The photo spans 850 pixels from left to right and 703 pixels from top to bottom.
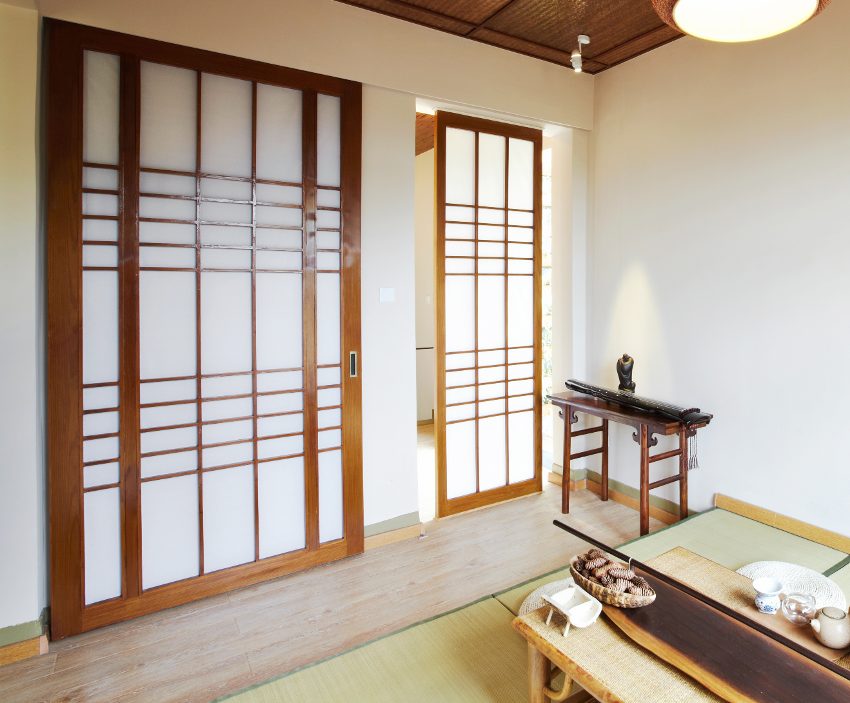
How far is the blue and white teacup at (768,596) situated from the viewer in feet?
5.93

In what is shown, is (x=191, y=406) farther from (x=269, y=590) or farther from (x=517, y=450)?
(x=517, y=450)

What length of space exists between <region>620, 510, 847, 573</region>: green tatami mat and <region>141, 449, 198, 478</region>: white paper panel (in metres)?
2.18

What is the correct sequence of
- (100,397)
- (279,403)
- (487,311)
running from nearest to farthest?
(100,397) → (279,403) → (487,311)

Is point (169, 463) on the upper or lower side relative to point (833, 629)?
upper

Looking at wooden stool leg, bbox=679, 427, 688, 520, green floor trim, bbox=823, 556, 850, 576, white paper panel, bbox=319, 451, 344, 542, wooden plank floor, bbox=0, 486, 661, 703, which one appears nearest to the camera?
wooden plank floor, bbox=0, 486, 661, 703

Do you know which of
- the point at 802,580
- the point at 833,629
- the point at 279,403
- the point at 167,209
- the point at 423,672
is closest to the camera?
the point at 833,629

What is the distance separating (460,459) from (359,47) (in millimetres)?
2564

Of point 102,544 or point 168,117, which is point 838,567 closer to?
point 102,544

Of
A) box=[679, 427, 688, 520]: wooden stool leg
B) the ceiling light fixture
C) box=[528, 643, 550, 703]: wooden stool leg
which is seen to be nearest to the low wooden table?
box=[528, 643, 550, 703]: wooden stool leg

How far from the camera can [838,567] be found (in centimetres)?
248

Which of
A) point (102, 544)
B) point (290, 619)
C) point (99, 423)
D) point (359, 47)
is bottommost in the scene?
point (290, 619)

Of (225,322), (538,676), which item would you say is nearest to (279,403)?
(225,322)

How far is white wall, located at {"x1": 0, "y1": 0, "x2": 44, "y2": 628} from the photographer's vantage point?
6.86ft

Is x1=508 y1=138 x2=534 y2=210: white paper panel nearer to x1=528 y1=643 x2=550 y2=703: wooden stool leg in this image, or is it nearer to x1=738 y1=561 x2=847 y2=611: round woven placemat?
x1=738 y1=561 x2=847 y2=611: round woven placemat
